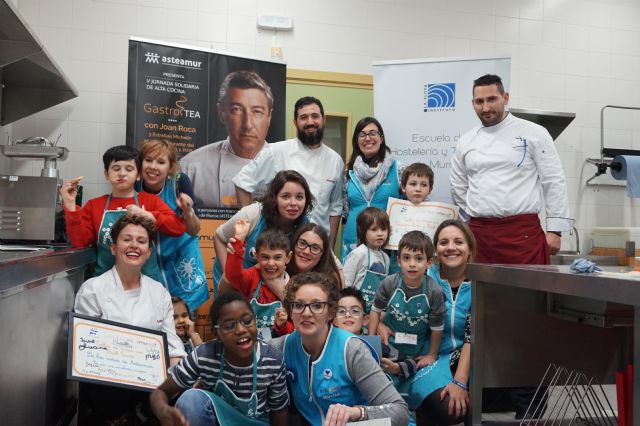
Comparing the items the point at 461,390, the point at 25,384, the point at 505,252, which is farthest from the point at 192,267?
the point at 505,252

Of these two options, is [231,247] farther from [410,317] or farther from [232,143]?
[232,143]

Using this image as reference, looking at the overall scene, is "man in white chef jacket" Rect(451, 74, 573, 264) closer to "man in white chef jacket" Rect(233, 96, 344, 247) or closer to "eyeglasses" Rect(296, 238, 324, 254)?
"man in white chef jacket" Rect(233, 96, 344, 247)

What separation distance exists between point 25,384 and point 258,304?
1009 millimetres

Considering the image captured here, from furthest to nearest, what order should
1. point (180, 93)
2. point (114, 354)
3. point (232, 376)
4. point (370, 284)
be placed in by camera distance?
point (180, 93), point (370, 284), point (114, 354), point (232, 376)

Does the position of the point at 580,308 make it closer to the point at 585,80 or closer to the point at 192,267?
the point at 192,267

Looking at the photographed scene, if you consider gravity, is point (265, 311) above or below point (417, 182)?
below

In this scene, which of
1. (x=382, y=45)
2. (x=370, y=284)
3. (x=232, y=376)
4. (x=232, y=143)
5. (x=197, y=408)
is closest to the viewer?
(x=197, y=408)

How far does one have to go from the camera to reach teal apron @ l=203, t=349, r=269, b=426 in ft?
6.63

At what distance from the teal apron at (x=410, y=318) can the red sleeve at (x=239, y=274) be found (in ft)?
2.17

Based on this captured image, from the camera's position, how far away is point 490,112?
362 cm

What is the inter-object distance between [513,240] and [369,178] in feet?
3.09

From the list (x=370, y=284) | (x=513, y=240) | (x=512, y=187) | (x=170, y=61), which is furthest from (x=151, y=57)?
(x=513, y=240)

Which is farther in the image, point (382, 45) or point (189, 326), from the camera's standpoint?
point (382, 45)

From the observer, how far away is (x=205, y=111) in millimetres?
4215
